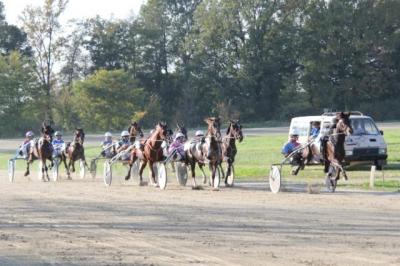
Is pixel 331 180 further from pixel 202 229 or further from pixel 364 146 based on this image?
pixel 202 229

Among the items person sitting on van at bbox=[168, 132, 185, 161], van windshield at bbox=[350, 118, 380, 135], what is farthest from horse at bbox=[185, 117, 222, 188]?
van windshield at bbox=[350, 118, 380, 135]

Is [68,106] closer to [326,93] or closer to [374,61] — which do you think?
[326,93]

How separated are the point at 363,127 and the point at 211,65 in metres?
54.6

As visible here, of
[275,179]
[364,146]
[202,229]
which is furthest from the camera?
[364,146]

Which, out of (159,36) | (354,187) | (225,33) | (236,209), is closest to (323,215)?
(236,209)

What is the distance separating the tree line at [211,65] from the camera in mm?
75062

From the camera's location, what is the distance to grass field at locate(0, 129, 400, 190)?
1062 inches

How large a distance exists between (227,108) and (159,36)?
581 inches

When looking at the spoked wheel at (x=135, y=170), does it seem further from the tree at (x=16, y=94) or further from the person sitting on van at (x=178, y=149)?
the tree at (x=16, y=94)

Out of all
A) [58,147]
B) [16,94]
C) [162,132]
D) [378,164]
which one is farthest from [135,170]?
[16,94]

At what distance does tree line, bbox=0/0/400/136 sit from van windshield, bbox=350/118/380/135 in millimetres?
41819

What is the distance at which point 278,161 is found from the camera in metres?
38.0

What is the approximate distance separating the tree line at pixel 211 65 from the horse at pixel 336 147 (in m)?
49.9

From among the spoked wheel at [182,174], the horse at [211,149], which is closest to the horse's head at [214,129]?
the horse at [211,149]
